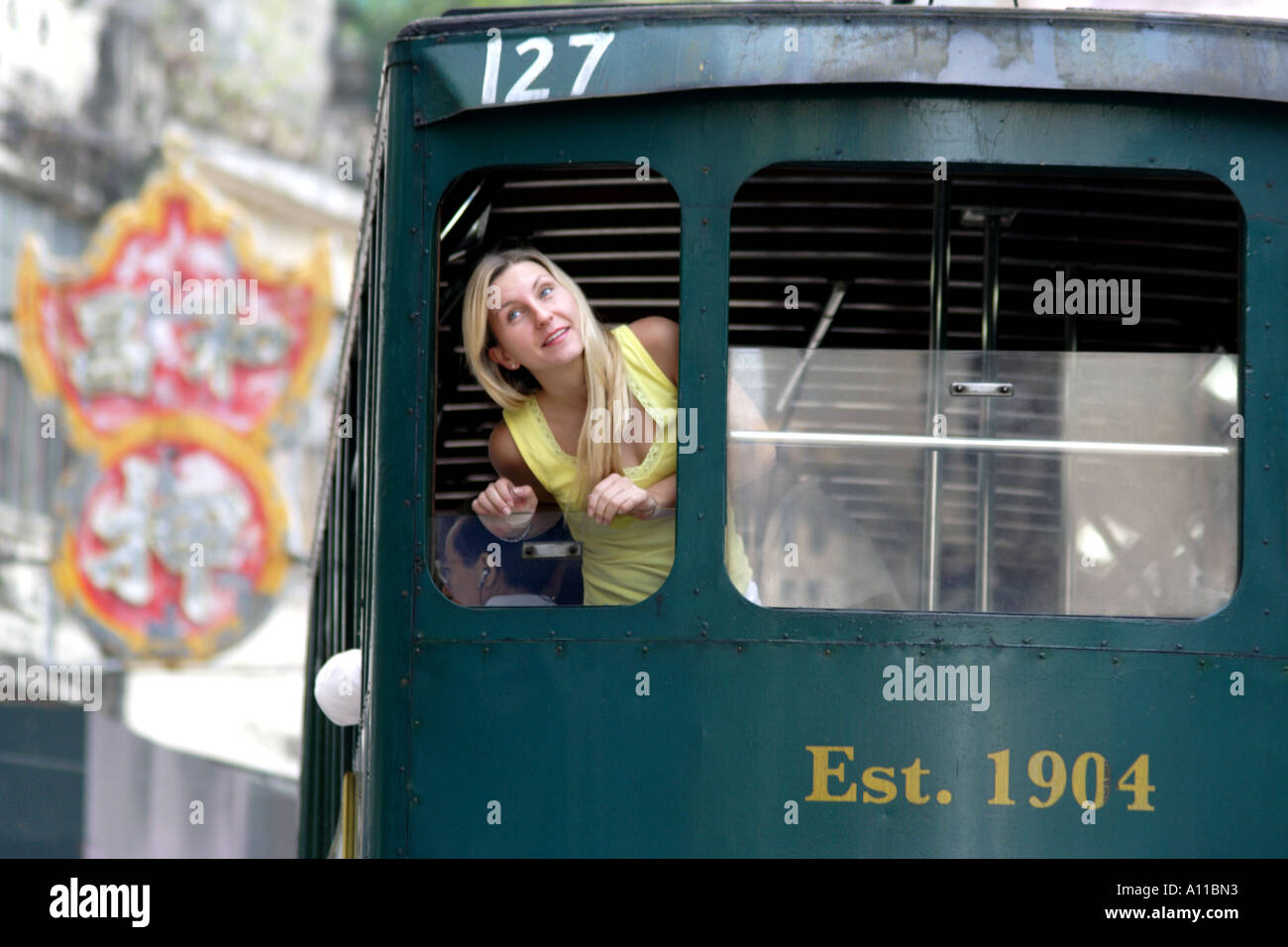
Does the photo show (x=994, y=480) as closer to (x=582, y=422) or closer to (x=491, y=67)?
(x=582, y=422)

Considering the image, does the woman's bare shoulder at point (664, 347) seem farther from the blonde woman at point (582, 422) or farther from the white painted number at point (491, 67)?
the white painted number at point (491, 67)

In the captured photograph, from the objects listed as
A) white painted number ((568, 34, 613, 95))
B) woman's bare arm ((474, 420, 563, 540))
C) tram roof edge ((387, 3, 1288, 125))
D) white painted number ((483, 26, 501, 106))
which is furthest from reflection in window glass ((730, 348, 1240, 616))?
white painted number ((483, 26, 501, 106))

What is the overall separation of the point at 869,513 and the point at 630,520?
0.57 metres

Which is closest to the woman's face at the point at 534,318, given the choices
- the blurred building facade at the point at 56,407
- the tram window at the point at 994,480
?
the tram window at the point at 994,480

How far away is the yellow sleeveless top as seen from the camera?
4.93 metres

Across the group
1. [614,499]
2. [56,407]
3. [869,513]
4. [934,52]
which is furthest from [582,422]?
[56,407]

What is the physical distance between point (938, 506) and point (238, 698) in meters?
21.5

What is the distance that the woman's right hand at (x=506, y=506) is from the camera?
4859 millimetres

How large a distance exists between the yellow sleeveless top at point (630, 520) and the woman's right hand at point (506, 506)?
10cm

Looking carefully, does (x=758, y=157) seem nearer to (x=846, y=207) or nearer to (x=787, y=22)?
(x=787, y=22)

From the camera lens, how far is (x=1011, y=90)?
496 cm

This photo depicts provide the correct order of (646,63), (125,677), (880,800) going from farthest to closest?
(125,677)
(646,63)
(880,800)

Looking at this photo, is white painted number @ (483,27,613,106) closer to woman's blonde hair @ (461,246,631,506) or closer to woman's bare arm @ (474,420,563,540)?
Result: woman's blonde hair @ (461,246,631,506)

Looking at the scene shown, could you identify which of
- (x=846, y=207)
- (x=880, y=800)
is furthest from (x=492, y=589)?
(x=846, y=207)
